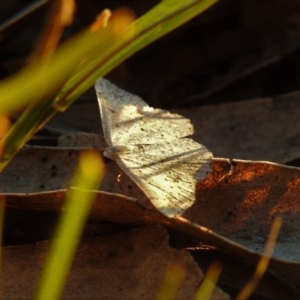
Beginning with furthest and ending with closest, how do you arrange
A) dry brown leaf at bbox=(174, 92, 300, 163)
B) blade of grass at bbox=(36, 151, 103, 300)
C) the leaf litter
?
1. dry brown leaf at bbox=(174, 92, 300, 163)
2. the leaf litter
3. blade of grass at bbox=(36, 151, 103, 300)

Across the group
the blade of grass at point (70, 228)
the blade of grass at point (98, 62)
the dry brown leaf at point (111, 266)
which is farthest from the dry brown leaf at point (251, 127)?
the blade of grass at point (98, 62)

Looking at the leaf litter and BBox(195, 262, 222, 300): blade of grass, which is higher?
the leaf litter

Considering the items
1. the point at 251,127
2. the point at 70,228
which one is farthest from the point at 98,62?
the point at 251,127

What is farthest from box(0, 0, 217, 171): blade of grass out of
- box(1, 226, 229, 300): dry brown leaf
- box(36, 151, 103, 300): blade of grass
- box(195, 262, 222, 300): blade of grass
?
box(195, 262, 222, 300): blade of grass

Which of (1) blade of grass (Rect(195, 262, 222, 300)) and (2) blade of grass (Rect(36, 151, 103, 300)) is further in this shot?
(1) blade of grass (Rect(195, 262, 222, 300))

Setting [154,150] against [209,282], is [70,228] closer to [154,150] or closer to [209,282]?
[209,282]

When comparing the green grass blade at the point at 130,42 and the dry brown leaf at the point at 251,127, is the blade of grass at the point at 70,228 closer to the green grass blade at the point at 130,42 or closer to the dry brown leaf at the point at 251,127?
the green grass blade at the point at 130,42

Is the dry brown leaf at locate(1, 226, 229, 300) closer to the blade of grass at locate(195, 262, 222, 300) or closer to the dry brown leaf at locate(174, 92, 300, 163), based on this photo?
the blade of grass at locate(195, 262, 222, 300)
